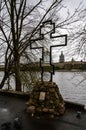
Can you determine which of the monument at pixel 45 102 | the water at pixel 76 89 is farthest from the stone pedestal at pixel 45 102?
the water at pixel 76 89

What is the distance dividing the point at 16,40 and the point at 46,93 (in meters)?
5.56

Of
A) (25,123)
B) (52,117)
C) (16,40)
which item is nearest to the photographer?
(25,123)

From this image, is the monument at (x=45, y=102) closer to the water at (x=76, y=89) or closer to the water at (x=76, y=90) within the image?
the water at (x=76, y=89)

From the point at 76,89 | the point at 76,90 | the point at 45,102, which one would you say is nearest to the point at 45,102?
the point at 45,102

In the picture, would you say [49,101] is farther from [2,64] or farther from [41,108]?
[2,64]

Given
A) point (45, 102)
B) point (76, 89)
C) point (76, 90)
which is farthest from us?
point (76, 89)

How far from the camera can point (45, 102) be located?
711 cm

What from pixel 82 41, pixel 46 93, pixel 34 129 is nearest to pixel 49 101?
pixel 46 93

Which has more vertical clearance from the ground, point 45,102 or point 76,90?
point 45,102

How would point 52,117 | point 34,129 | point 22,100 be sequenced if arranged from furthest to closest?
point 22,100, point 52,117, point 34,129

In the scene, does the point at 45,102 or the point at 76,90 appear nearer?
the point at 45,102

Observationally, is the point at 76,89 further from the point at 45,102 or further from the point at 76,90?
the point at 45,102

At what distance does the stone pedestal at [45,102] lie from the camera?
22.7 ft

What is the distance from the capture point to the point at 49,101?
7062mm
